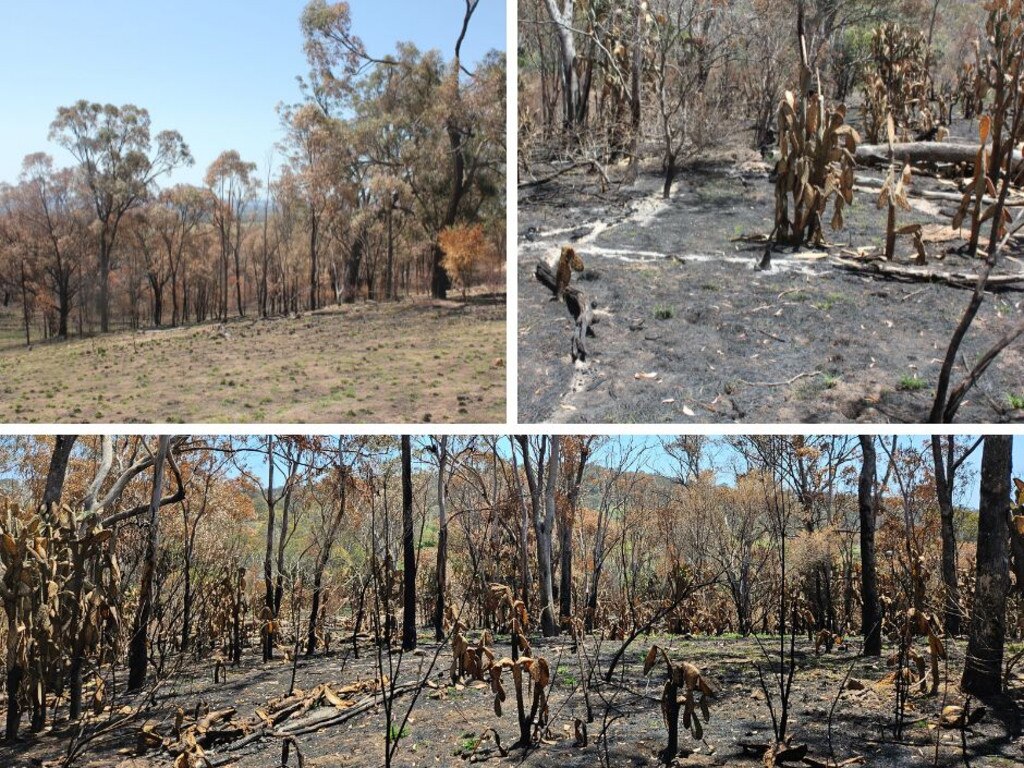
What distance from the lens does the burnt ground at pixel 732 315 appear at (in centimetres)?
411

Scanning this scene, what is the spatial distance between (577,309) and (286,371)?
2407 millimetres

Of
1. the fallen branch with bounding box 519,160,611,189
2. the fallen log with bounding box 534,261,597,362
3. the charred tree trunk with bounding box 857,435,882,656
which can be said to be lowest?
the charred tree trunk with bounding box 857,435,882,656

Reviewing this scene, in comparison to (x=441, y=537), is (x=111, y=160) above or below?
above

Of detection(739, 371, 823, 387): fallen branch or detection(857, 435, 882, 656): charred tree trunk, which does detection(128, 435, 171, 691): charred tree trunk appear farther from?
detection(857, 435, 882, 656): charred tree trunk

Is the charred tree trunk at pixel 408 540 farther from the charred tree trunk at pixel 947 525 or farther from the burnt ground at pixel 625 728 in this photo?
the charred tree trunk at pixel 947 525

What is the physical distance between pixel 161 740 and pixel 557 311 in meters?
3.32

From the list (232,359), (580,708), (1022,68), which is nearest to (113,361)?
(232,359)

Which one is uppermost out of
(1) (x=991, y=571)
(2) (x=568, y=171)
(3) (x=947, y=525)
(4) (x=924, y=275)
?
(2) (x=568, y=171)

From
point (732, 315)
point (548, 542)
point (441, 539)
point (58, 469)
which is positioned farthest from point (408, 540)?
point (732, 315)

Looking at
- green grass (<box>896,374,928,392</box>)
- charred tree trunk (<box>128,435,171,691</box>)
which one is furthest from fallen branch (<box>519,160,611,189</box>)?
charred tree trunk (<box>128,435,171,691</box>)

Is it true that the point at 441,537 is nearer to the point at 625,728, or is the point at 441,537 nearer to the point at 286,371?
the point at 286,371

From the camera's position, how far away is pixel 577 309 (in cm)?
451

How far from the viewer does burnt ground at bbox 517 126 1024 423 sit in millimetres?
4105

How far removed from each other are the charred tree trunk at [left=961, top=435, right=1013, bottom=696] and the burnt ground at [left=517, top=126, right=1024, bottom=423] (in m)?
1.72
